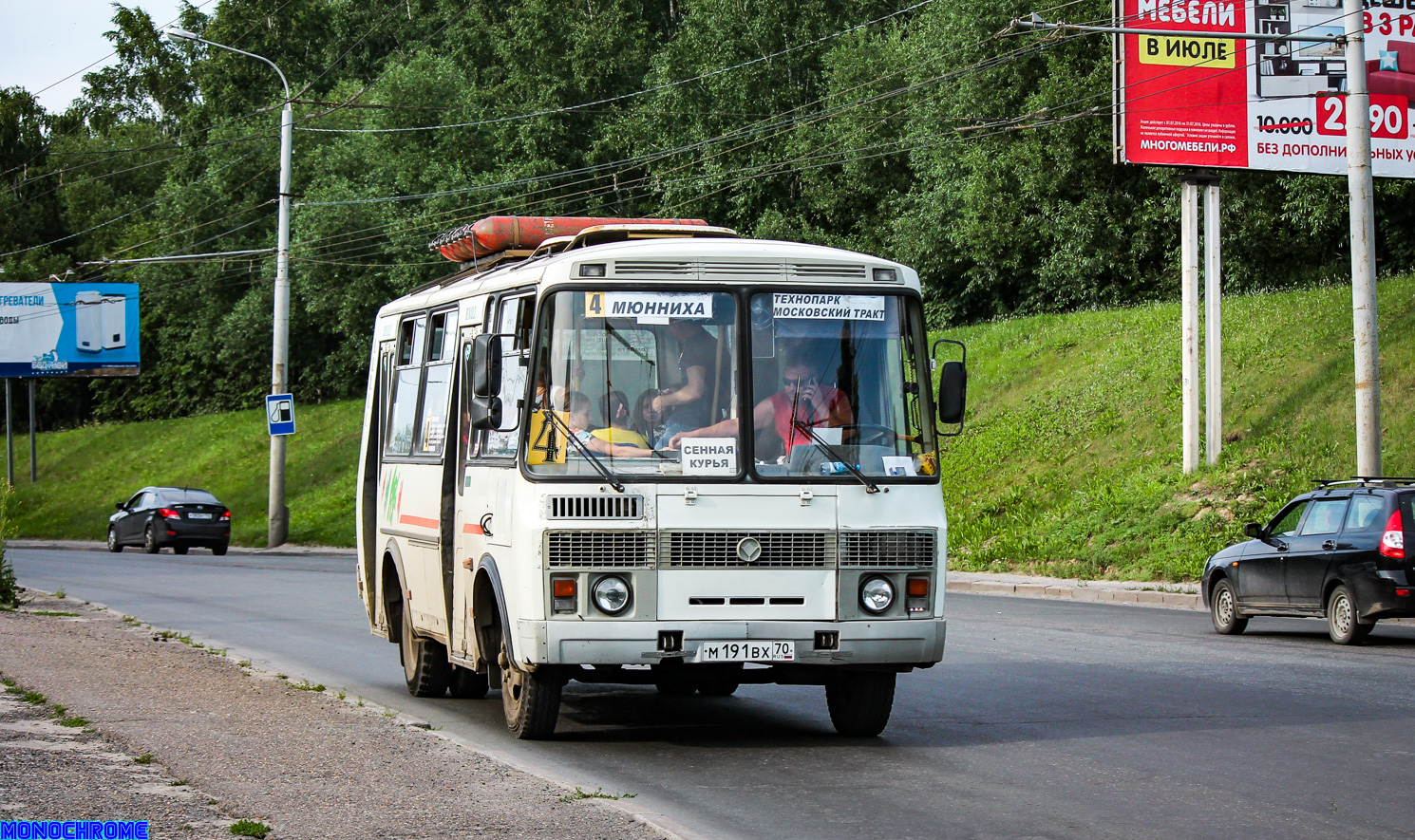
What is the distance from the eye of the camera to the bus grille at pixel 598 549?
8.79m

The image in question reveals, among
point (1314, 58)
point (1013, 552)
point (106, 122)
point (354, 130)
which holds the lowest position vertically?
point (1013, 552)

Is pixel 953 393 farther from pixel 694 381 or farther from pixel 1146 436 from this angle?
pixel 1146 436

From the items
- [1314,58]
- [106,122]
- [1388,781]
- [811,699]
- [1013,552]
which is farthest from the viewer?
[106,122]

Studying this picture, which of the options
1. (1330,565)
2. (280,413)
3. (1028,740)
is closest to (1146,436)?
(1330,565)

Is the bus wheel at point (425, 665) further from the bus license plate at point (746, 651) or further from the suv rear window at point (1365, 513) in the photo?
the suv rear window at point (1365, 513)

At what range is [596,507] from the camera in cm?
882

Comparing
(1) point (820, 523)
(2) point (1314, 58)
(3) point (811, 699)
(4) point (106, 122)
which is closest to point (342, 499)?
(2) point (1314, 58)

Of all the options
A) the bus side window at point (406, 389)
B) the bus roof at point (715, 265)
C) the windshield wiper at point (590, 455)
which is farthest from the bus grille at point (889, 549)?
the bus side window at point (406, 389)

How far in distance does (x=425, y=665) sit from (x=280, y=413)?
2669cm

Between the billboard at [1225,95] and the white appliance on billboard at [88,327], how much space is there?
4628 cm

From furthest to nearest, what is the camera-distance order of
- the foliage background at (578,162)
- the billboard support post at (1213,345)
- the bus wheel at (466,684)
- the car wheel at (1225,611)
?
1. the foliage background at (578,162)
2. the billboard support post at (1213,345)
3. the car wheel at (1225,611)
4. the bus wheel at (466,684)

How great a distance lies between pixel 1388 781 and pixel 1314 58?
19.3 m

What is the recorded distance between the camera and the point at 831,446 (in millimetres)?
9156

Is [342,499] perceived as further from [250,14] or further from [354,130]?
[250,14]
